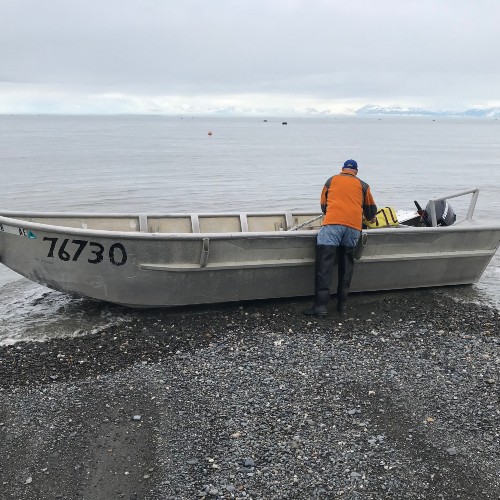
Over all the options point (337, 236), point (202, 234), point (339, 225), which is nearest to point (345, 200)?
point (339, 225)

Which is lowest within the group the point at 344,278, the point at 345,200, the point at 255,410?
the point at 255,410

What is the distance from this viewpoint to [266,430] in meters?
4.94

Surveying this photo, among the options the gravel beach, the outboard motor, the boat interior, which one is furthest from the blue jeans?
the outboard motor

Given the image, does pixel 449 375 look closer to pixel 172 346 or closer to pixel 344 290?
pixel 344 290

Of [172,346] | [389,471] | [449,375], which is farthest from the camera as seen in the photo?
[172,346]

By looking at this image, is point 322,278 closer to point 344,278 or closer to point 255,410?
point 344,278

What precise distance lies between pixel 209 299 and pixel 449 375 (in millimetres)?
3335

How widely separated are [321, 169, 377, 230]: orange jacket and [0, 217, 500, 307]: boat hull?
0.39 meters

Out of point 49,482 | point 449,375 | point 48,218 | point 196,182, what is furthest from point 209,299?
point 196,182

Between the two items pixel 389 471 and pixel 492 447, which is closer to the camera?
pixel 389 471

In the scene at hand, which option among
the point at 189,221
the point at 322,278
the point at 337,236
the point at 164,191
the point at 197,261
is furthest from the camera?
the point at 164,191

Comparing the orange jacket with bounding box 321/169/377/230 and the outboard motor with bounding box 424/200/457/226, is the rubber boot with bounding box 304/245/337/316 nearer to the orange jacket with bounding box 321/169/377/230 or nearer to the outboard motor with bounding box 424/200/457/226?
the orange jacket with bounding box 321/169/377/230

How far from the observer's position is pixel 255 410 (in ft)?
17.3

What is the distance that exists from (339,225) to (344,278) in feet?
2.74
